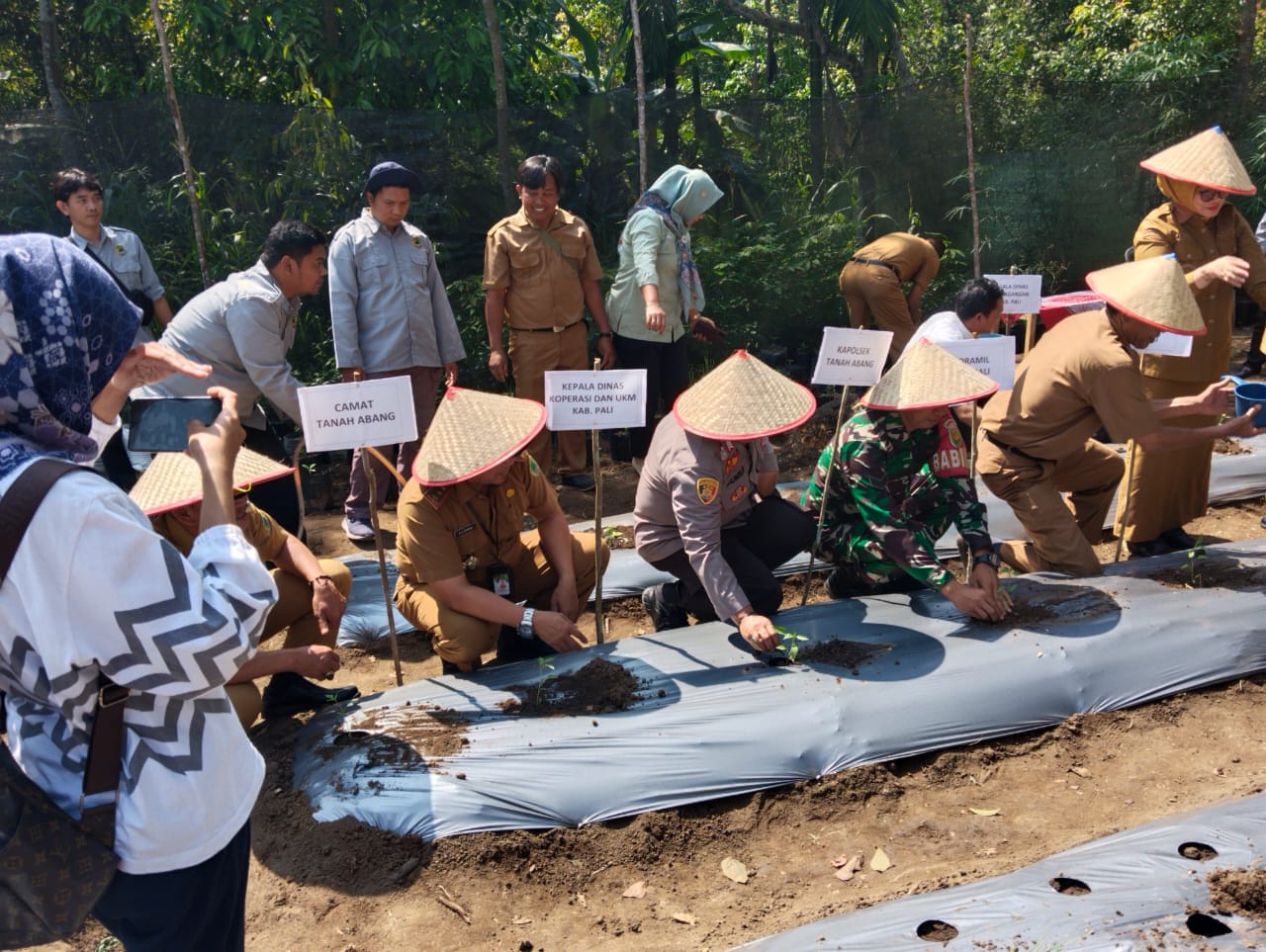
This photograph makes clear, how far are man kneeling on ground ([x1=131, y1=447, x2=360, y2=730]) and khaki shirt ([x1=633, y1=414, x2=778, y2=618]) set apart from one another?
98 centimetres

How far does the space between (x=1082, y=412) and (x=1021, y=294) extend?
128 cm

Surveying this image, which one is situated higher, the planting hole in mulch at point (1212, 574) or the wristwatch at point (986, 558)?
the wristwatch at point (986, 558)

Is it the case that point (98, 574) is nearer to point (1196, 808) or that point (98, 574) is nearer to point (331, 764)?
point (331, 764)

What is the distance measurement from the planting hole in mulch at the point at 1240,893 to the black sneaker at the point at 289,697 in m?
2.27

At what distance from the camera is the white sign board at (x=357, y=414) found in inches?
113

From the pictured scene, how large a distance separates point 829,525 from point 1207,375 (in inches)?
69.2

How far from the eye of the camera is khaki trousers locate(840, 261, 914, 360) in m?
5.58

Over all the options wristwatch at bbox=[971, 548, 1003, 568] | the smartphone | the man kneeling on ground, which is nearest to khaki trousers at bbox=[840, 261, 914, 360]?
wristwatch at bbox=[971, 548, 1003, 568]

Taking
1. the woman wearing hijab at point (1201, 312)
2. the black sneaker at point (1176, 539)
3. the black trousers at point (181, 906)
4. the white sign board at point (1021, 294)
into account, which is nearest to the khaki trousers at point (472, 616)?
the black trousers at point (181, 906)

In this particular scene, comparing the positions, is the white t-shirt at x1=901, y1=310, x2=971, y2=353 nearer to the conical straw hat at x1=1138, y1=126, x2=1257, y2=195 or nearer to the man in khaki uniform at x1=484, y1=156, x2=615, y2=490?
the conical straw hat at x1=1138, y1=126, x2=1257, y2=195

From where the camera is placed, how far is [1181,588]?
10.7 ft

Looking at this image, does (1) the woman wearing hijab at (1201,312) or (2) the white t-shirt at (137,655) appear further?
(1) the woman wearing hijab at (1201,312)

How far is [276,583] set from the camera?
8.00 feet

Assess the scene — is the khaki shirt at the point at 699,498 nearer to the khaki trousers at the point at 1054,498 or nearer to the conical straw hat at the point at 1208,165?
the khaki trousers at the point at 1054,498
